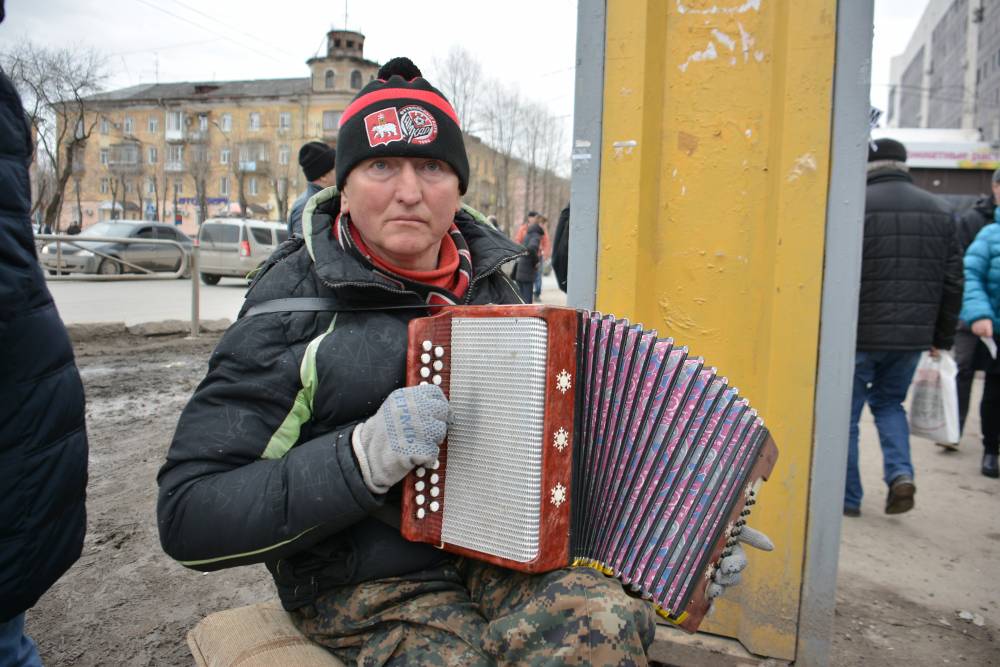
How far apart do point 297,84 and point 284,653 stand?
245 feet

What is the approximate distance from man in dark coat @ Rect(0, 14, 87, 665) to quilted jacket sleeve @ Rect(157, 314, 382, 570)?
322 mm

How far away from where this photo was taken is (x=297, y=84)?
69.1 metres

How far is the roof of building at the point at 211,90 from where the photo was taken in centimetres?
6850

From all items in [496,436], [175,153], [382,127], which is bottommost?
[496,436]

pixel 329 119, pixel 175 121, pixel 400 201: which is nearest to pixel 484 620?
pixel 400 201

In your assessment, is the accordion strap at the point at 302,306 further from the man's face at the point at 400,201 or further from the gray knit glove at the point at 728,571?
the gray knit glove at the point at 728,571

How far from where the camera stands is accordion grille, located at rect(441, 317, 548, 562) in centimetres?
149

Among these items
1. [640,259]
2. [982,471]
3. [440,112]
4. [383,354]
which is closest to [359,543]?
[383,354]

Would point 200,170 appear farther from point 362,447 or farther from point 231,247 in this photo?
point 362,447

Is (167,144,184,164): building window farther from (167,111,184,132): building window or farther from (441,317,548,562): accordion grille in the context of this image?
(441,317,548,562): accordion grille

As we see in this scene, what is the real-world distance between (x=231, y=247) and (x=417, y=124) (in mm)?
18789

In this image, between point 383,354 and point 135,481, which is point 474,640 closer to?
point 383,354

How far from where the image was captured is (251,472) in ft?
5.05

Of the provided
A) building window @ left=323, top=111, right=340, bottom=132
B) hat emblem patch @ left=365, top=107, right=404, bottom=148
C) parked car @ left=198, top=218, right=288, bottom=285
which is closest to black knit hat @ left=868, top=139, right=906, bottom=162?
hat emblem patch @ left=365, top=107, right=404, bottom=148
